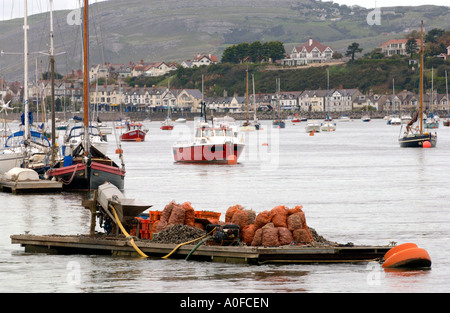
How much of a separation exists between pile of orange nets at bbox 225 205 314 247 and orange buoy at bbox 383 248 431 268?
236 centimetres

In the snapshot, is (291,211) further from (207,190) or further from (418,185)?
(418,185)

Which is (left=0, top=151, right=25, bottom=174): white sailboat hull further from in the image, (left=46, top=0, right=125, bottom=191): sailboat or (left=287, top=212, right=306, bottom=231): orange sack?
(left=287, top=212, right=306, bottom=231): orange sack

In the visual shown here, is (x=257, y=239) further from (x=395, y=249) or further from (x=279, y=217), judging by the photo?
(x=395, y=249)

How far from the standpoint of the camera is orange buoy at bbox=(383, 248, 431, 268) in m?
23.6

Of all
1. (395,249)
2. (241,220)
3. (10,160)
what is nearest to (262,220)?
(241,220)

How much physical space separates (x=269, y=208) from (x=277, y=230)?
15703 millimetres

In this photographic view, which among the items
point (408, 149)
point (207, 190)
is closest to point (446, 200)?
point (207, 190)

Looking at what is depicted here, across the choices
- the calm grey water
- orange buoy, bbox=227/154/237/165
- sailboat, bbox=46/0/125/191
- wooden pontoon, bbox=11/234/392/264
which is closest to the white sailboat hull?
the calm grey water

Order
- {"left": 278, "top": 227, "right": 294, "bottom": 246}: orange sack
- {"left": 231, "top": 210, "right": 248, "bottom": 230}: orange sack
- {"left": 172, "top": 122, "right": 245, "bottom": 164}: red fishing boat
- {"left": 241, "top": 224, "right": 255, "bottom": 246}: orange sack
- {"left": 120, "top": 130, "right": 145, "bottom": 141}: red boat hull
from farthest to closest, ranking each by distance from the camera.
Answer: {"left": 120, "top": 130, "right": 145, "bottom": 141}: red boat hull, {"left": 172, "top": 122, "right": 245, "bottom": 164}: red fishing boat, {"left": 231, "top": 210, "right": 248, "bottom": 230}: orange sack, {"left": 241, "top": 224, "right": 255, "bottom": 246}: orange sack, {"left": 278, "top": 227, "right": 294, "bottom": 246}: orange sack

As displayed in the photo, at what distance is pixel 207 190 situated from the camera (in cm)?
4916

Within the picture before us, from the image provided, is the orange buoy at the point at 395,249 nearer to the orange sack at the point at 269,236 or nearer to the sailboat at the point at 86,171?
the orange sack at the point at 269,236

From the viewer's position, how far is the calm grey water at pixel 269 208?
22156 millimetres

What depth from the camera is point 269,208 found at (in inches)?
1560
